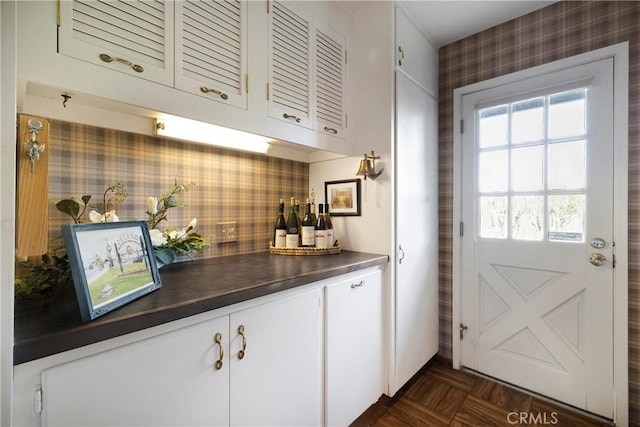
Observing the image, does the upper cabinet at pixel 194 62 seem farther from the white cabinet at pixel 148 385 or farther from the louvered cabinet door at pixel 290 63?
the white cabinet at pixel 148 385

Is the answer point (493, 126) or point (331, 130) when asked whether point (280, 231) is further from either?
point (493, 126)

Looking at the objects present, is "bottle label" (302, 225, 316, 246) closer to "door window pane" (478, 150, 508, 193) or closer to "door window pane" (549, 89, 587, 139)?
"door window pane" (478, 150, 508, 193)

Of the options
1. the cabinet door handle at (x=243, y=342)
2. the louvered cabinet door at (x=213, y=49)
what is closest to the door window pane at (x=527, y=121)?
the louvered cabinet door at (x=213, y=49)

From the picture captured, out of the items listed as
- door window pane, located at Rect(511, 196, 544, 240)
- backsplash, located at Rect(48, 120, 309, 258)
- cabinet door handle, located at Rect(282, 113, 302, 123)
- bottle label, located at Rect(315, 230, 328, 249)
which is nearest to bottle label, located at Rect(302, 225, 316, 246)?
bottle label, located at Rect(315, 230, 328, 249)

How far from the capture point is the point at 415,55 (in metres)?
1.91

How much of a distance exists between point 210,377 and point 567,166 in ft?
7.21

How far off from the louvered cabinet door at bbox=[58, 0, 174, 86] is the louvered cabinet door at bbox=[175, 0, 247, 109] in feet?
0.16

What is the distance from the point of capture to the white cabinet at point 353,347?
1.30m

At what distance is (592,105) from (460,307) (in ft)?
5.02

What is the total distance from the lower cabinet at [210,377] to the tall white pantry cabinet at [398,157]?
666 millimetres

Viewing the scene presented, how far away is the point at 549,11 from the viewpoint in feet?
5.84

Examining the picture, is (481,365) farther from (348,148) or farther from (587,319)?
(348,148)

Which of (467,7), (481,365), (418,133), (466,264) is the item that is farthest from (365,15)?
(481,365)

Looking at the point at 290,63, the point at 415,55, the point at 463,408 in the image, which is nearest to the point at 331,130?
the point at 290,63
